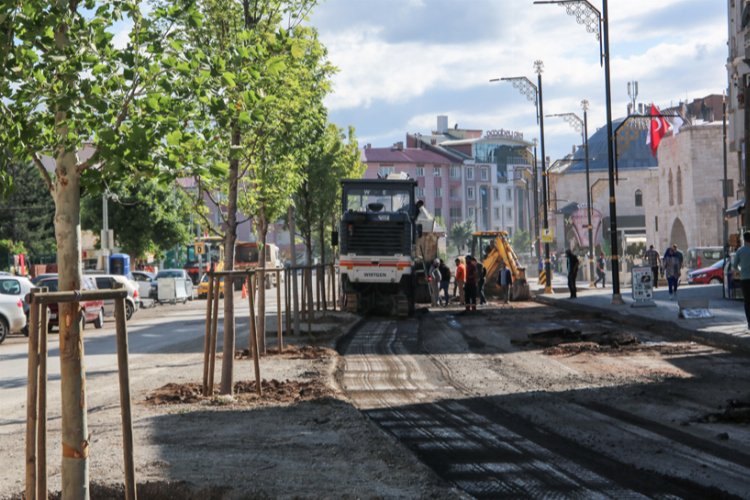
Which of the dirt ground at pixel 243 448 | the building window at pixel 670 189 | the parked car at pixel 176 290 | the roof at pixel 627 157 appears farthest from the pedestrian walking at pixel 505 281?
the roof at pixel 627 157

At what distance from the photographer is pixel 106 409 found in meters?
12.6

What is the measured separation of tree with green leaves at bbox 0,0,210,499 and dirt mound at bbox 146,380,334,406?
637 cm

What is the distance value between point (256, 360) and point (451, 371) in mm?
4530

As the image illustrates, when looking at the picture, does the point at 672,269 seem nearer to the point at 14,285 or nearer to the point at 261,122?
the point at 14,285

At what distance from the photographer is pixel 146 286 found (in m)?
51.8

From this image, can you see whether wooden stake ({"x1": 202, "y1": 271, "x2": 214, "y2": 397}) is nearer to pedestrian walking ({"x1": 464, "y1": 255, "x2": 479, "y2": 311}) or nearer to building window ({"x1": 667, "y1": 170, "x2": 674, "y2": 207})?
pedestrian walking ({"x1": 464, "y1": 255, "x2": 479, "y2": 311})

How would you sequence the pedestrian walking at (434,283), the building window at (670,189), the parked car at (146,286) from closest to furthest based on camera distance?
the pedestrian walking at (434,283) < the parked car at (146,286) < the building window at (670,189)

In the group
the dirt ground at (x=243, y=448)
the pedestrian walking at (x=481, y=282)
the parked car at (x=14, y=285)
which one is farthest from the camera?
the pedestrian walking at (x=481, y=282)

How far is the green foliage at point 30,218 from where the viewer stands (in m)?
Result: 70.2

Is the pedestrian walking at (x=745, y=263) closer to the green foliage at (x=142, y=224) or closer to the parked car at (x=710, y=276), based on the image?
the parked car at (x=710, y=276)

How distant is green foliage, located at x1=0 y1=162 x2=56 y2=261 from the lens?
7025 centimetres

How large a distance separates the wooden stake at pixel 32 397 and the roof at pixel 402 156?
428ft

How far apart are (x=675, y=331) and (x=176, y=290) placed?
113 ft

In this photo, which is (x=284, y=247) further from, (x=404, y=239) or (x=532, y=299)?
(x=404, y=239)
